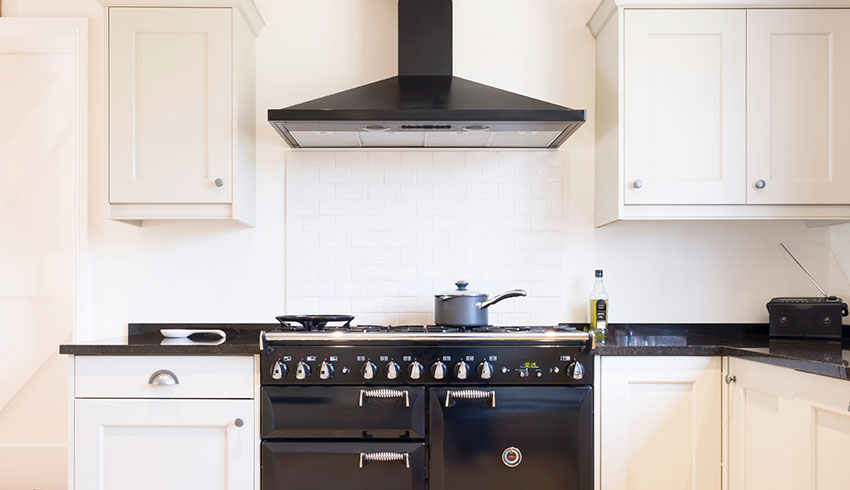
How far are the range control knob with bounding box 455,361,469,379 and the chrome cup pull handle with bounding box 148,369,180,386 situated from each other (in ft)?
3.25

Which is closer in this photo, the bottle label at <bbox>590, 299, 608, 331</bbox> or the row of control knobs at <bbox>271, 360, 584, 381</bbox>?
the row of control knobs at <bbox>271, 360, 584, 381</bbox>

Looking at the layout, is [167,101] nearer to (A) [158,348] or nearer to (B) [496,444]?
(A) [158,348]

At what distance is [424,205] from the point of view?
2.87 metres

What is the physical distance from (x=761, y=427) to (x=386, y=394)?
1.26 meters

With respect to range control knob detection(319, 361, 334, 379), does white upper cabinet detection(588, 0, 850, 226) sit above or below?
above

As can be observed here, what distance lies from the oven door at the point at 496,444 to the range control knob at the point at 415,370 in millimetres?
81

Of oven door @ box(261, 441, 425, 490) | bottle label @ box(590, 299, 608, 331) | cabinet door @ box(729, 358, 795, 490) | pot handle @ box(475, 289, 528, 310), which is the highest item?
pot handle @ box(475, 289, 528, 310)

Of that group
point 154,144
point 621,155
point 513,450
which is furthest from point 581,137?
point 154,144

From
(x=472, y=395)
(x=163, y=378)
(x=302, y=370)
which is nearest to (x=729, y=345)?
(x=472, y=395)

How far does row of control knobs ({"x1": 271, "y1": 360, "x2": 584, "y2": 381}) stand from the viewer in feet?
7.32

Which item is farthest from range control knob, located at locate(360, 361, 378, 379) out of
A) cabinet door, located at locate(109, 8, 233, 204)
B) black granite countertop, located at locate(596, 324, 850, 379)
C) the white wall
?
cabinet door, located at locate(109, 8, 233, 204)

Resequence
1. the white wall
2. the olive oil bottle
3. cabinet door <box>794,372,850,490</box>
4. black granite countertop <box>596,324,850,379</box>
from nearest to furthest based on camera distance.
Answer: cabinet door <box>794,372,850,490</box>
black granite countertop <box>596,324,850,379</box>
the olive oil bottle
the white wall

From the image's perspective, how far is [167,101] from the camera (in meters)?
2.50

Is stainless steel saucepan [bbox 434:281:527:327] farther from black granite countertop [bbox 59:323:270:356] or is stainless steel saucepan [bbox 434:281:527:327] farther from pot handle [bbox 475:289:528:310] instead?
black granite countertop [bbox 59:323:270:356]
